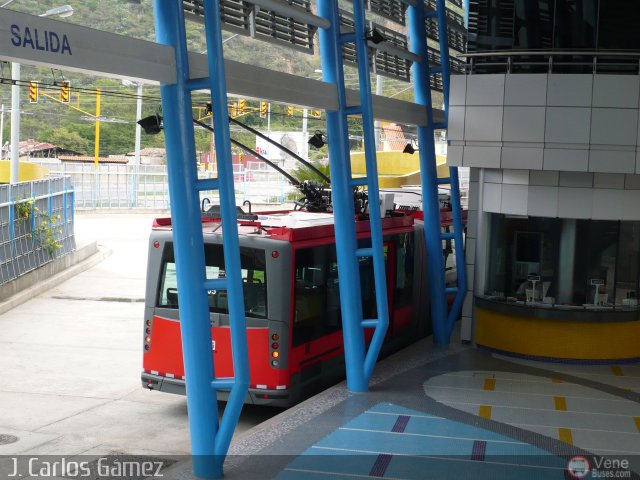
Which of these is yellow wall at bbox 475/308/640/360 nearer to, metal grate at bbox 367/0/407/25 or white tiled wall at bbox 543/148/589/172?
white tiled wall at bbox 543/148/589/172

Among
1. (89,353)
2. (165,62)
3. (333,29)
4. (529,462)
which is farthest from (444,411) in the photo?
(89,353)

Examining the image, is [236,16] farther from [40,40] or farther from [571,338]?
[571,338]

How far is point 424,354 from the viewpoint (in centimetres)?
1486

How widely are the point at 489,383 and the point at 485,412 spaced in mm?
1686

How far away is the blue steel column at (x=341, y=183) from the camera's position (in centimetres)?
Result: 1141

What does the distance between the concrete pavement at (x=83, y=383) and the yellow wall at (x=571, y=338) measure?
469cm

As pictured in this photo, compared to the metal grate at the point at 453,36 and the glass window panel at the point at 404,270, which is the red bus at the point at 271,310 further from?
the metal grate at the point at 453,36

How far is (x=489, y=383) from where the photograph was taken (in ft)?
42.4

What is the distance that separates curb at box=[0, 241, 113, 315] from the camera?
20.2 metres

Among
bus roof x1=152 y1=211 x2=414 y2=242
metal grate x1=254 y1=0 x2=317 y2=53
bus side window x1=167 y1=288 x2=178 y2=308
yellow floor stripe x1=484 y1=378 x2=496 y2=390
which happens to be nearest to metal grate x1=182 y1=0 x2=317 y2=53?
metal grate x1=254 y1=0 x2=317 y2=53

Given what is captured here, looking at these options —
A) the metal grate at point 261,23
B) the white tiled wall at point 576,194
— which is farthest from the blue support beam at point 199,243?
the white tiled wall at point 576,194

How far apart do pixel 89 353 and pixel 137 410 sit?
3.91 m

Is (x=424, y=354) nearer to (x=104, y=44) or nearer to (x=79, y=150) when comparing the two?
(x=104, y=44)

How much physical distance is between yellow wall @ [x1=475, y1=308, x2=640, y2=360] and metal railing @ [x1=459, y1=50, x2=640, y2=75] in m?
3.88
